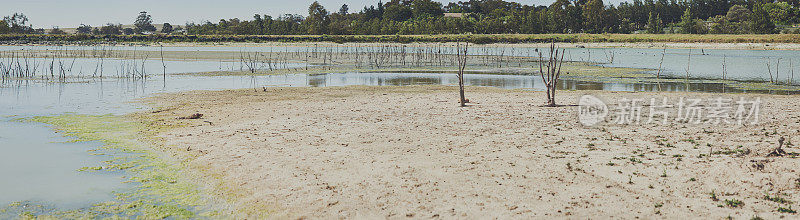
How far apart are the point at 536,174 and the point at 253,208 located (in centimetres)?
420

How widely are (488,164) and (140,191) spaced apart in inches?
217

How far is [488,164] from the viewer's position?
31.0 feet

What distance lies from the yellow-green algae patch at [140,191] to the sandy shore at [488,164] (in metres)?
0.47

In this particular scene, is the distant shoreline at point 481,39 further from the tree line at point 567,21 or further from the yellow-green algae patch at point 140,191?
the yellow-green algae patch at point 140,191

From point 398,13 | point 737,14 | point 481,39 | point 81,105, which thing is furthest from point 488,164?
point 398,13

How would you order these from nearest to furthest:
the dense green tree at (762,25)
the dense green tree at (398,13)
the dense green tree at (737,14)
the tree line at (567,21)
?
the dense green tree at (762,25)
the tree line at (567,21)
the dense green tree at (737,14)
the dense green tree at (398,13)

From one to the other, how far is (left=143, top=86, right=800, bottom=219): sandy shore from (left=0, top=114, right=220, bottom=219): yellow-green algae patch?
47 cm

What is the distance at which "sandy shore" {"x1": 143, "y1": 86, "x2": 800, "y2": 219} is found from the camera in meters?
7.30

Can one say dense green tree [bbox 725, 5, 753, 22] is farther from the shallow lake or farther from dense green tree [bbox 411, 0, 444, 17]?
the shallow lake

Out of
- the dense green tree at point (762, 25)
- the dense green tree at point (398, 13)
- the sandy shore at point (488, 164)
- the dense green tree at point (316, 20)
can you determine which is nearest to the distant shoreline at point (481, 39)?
the dense green tree at point (762, 25)

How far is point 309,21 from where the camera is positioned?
126m

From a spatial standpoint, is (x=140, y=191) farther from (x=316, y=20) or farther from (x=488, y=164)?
(x=316, y=20)

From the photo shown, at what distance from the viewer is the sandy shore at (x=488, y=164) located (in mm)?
7297

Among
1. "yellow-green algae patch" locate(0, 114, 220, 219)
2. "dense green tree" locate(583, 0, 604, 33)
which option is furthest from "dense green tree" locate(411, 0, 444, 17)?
"yellow-green algae patch" locate(0, 114, 220, 219)
